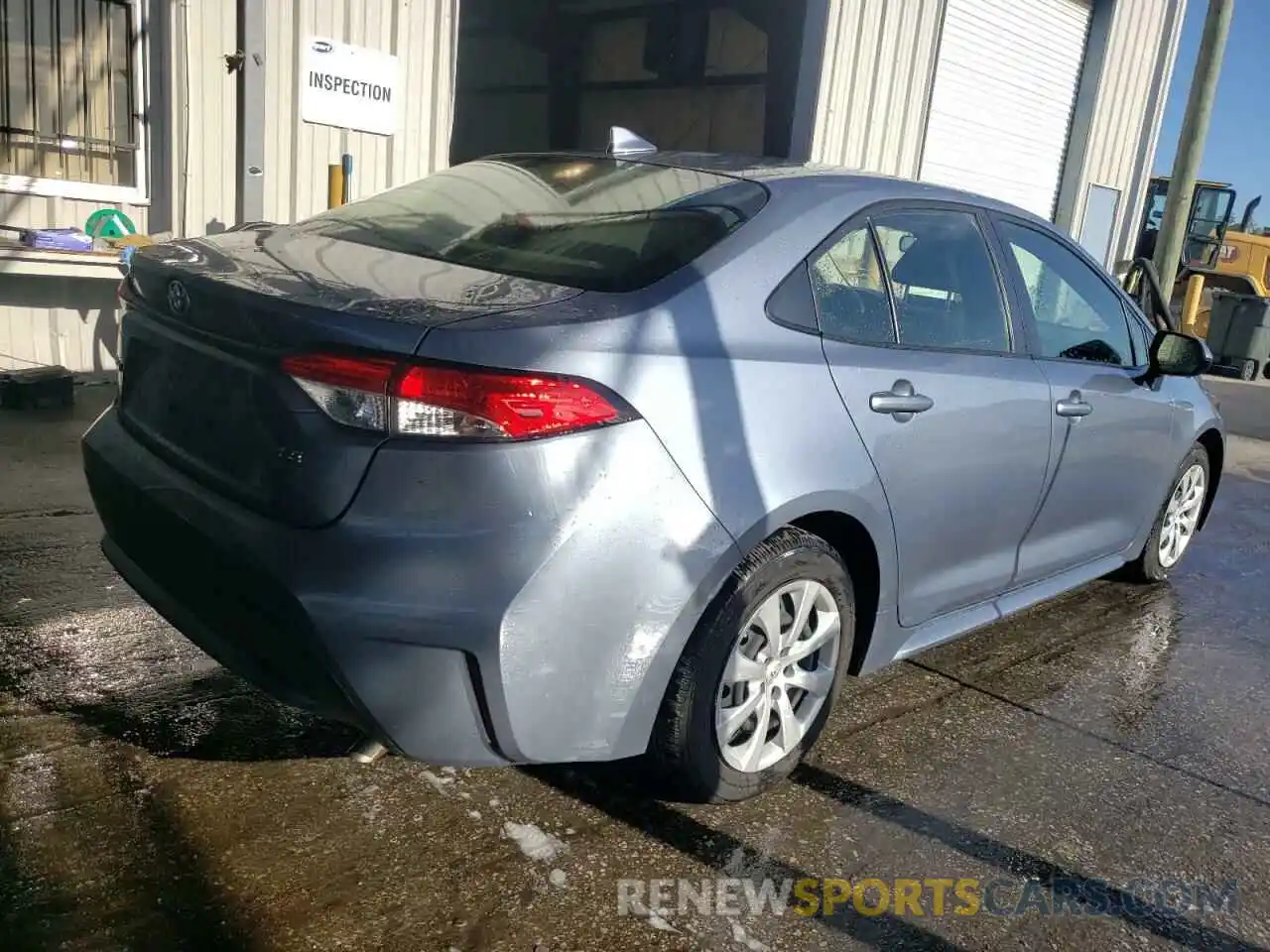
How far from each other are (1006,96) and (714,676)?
1077 centimetres

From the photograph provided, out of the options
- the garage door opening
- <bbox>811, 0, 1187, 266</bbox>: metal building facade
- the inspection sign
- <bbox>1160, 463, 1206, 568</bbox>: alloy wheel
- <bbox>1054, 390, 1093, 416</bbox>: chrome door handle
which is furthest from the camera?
the garage door opening

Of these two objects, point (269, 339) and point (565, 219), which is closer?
point (269, 339)

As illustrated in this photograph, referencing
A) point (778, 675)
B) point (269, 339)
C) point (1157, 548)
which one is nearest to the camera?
point (269, 339)

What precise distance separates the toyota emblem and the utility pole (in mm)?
9227

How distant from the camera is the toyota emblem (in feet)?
7.95

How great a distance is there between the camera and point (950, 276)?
3.32 metres

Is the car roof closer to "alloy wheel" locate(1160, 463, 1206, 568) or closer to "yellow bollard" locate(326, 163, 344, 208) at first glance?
"alloy wheel" locate(1160, 463, 1206, 568)

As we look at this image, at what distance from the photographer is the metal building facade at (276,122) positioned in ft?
20.8

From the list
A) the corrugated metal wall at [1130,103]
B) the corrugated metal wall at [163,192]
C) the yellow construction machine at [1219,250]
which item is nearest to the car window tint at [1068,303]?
the corrugated metal wall at [163,192]

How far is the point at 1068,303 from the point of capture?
3.96 metres

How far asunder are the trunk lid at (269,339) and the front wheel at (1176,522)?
3.52 meters

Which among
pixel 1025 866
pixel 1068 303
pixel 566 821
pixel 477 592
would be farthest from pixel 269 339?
pixel 1068 303

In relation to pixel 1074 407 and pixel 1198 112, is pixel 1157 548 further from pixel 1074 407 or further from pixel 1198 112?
pixel 1198 112

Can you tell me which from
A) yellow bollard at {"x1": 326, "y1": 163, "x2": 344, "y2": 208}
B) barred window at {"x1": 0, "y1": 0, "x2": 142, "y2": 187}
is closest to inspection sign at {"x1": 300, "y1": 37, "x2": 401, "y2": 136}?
yellow bollard at {"x1": 326, "y1": 163, "x2": 344, "y2": 208}
